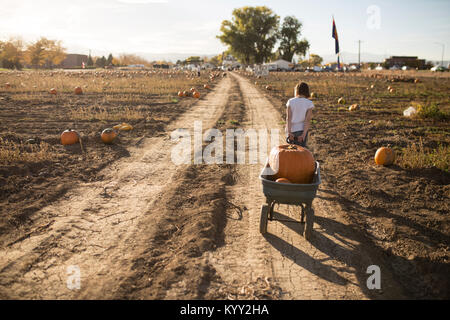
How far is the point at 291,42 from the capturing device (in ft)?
334

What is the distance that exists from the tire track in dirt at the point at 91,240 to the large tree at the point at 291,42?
103 meters

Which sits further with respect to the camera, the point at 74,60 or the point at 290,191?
the point at 74,60

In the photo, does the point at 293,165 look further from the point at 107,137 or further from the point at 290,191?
the point at 107,137

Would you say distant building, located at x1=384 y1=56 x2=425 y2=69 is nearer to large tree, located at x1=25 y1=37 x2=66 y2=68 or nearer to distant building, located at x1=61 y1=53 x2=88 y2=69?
large tree, located at x1=25 y1=37 x2=66 y2=68

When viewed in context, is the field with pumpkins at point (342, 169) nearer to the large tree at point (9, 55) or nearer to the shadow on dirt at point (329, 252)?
the shadow on dirt at point (329, 252)

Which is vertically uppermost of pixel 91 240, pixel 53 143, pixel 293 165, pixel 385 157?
pixel 293 165

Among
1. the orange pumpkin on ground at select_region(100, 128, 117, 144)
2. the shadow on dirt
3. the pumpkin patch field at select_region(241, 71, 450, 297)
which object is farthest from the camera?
the orange pumpkin on ground at select_region(100, 128, 117, 144)

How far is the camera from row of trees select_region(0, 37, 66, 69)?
81500 mm

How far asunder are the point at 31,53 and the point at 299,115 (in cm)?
10783

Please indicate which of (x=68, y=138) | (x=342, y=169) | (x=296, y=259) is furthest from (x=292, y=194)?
(x=68, y=138)

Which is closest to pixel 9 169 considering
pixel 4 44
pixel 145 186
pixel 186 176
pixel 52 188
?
pixel 52 188

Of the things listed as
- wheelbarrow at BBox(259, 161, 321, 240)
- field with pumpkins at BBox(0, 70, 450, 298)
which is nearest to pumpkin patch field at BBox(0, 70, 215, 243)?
field with pumpkins at BBox(0, 70, 450, 298)

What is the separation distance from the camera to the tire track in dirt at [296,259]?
3438 mm

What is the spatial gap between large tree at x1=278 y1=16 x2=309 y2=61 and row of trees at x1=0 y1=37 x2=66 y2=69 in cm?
7278
